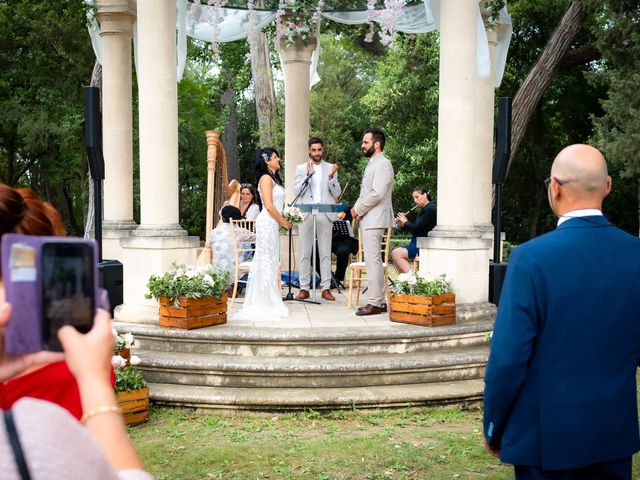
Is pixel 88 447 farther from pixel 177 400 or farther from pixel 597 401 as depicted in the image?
pixel 177 400

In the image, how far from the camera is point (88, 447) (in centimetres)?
Answer: 111

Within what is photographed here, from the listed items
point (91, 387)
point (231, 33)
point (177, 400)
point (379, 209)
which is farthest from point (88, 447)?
point (231, 33)

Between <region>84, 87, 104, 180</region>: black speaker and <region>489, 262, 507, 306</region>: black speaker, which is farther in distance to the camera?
<region>489, 262, 507, 306</region>: black speaker

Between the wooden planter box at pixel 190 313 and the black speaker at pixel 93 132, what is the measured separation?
5.47 feet

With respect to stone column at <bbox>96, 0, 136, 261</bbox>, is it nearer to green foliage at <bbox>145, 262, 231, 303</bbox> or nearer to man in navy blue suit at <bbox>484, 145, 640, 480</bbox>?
green foliage at <bbox>145, 262, 231, 303</bbox>

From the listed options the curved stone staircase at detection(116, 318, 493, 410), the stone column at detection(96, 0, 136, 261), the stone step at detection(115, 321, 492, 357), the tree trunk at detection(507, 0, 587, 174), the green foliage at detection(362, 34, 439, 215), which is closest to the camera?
the curved stone staircase at detection(116, 318, 493, 410)

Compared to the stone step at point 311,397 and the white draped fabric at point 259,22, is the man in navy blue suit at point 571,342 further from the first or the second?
the white draped fabric at point 259,22

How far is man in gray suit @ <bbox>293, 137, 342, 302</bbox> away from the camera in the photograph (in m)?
9.91

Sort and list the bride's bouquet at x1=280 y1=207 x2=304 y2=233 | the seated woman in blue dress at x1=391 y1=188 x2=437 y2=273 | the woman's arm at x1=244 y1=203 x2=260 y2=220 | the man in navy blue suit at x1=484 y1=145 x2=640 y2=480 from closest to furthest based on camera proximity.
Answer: the man in navy blue suit at x1=484 y1=145 x2=640 y2=480 → the bride's bouquet at x1=280 y1=207 x2=304 y2=233 → the seated woman in blue dress at x1=391 y1=188 x2=437 y2=273 → the woman's arm at x1=244 y1=203 x2=260 y2=220

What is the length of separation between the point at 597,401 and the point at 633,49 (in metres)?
15.8

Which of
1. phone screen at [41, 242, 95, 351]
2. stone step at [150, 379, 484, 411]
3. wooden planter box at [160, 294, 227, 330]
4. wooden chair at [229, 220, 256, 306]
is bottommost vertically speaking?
stone step at [150, 379, 484, 411]

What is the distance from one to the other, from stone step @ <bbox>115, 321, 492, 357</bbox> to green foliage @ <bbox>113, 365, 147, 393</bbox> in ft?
3.40

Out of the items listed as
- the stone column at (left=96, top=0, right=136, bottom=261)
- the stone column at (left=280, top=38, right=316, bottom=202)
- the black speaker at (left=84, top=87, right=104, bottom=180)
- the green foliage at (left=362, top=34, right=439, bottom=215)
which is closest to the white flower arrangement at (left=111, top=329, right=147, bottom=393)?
the black speaker at (left=84, top=87, right=104, bottom=180)

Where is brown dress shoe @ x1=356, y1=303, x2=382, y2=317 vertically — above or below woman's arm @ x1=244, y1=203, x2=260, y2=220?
below
